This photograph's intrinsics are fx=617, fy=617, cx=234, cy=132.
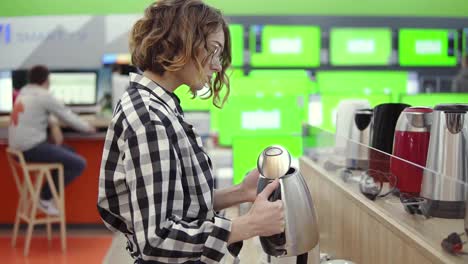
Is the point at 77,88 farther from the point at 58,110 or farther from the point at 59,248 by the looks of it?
the point at 59,248

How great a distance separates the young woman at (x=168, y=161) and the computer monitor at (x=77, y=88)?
16.3ft

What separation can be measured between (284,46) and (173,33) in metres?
5.64

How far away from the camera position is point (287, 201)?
1.44 m

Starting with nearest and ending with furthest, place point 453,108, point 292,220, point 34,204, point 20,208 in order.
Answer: point 292,220
point 453,108
point 34,204
point 20,208

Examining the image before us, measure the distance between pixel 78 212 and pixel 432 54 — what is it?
427cm

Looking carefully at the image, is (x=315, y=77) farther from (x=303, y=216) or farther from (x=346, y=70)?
(x=303, y=216)

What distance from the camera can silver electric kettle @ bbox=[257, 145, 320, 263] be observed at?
1441 mm

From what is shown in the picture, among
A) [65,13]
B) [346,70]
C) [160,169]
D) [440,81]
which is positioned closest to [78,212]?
[65,13]

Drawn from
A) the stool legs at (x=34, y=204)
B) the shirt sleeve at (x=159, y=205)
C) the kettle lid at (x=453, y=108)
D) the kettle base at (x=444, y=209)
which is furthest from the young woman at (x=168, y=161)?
the stool legs at (x=34, y=204)

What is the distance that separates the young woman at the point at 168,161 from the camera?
1.24 metres

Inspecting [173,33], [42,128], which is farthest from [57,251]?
[173,33]

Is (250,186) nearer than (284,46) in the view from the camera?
Yes

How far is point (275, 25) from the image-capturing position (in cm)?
691

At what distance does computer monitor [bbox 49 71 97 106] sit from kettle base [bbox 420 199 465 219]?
205 inches
